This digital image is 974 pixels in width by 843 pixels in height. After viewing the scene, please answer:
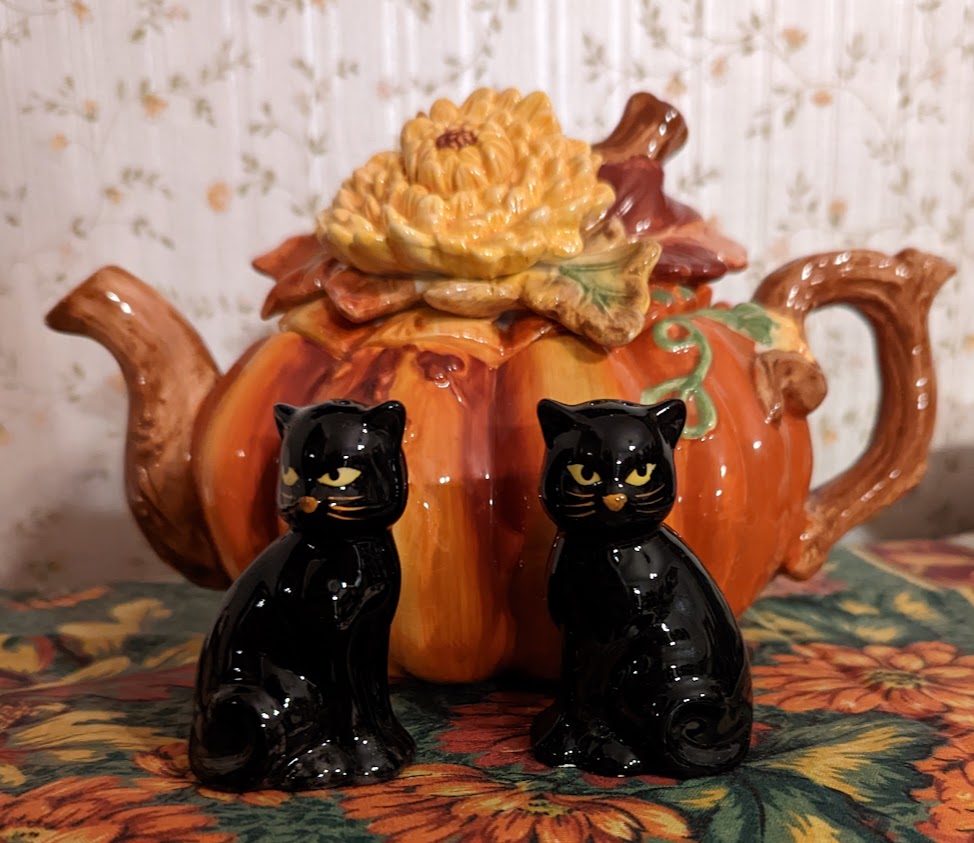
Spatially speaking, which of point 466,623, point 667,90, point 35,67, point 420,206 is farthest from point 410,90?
point 466,623

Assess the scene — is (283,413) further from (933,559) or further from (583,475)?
(933,559)

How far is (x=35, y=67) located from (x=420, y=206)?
0.68 m

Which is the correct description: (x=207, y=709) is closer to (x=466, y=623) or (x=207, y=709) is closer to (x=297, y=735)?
(x=297, y=735)

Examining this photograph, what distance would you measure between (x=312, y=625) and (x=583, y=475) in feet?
0.52

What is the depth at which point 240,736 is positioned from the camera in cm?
50

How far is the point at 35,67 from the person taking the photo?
1.04 m

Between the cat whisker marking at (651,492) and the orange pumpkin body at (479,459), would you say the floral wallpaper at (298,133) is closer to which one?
the orange pumpkin body at (479,459)

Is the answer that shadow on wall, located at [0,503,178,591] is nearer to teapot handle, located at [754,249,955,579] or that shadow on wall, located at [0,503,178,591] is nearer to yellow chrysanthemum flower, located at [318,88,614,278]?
yellow chrysanthemum flower, located at [318,88,614,278]

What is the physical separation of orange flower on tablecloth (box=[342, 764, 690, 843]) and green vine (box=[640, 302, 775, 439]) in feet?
0.72

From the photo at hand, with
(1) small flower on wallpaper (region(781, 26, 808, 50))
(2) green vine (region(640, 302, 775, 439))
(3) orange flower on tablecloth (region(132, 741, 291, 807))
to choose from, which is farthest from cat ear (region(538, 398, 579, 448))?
(1) small flower on wallpaper (region(781, 26, 808, 50))

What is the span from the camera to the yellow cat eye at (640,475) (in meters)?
0.50

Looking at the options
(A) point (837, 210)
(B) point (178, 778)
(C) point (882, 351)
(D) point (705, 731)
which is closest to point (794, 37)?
(A) point (837, 210)

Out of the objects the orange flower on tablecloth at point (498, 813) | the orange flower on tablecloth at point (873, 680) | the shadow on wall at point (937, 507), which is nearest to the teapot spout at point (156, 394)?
the orange flower on tablecloth at point (498, 813)

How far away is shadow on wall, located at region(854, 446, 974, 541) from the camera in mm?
1276
